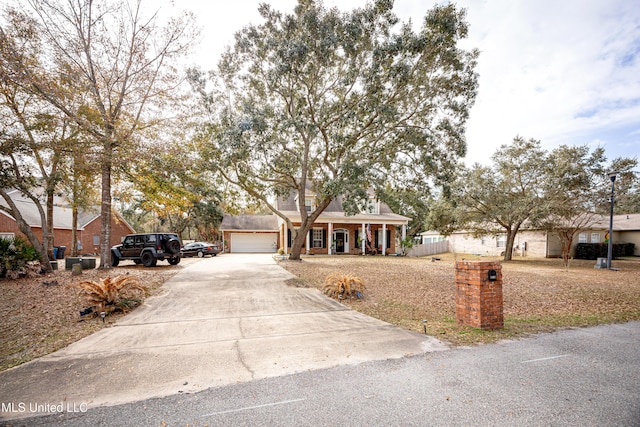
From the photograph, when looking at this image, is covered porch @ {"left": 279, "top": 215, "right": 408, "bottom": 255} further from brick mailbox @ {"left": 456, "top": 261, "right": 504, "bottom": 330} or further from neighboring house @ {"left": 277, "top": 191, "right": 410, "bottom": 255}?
brick mailbox @ {"left": 456, "top": 261, "right": 504, "bottom": 330}

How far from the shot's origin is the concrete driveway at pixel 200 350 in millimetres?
3422

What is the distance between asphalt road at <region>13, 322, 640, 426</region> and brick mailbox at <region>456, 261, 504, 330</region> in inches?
42.8

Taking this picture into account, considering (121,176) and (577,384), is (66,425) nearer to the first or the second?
(577,384)

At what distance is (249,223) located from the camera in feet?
102

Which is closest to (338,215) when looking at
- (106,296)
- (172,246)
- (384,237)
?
(384,237)

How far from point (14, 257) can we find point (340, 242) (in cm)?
2027

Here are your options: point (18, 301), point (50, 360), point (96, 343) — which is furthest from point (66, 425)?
point (18, 301)

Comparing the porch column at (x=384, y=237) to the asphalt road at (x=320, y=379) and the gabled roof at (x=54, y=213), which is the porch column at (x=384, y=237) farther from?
the gabled roof at (x=54, y=213)

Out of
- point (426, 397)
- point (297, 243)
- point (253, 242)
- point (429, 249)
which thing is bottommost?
point (429, 249)

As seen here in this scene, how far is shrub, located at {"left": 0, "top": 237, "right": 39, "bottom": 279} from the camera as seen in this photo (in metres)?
10.7

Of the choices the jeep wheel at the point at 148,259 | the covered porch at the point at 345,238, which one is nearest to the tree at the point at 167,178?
the jeep wheel at the point at 148,259

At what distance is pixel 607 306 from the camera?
25.0 feet

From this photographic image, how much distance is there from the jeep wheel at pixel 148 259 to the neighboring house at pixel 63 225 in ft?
27.5

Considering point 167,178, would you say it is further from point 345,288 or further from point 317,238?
point 317,238
